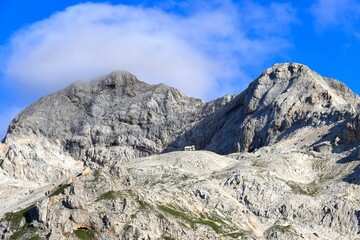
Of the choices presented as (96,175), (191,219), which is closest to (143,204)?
(191,219)

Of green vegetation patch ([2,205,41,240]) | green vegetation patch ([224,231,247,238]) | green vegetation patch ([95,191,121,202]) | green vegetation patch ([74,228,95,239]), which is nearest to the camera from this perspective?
green vegetation patch ([74,228,95,239])

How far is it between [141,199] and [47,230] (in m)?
14.8

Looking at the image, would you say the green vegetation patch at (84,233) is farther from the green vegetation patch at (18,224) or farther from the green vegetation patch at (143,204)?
the green vegetation patch at (143,204)

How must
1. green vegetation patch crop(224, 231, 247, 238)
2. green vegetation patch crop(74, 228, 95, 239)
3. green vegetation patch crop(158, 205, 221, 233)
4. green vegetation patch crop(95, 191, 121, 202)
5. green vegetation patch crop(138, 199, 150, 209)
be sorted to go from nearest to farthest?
green vegetation patch crop(74, 228, 95, 239), green vegetation patch crop(224, 231, 247, 238), green vegetation patch crop(138, 199, 150, 209), green vegetation patch crop(158, 205, 221, 233), green vegetation patch crop(95, 191, 121, 202)

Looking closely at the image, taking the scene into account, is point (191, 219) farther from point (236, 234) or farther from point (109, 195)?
point (109, 195)

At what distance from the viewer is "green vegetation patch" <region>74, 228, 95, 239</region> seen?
148m

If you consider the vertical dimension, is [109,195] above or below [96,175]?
below

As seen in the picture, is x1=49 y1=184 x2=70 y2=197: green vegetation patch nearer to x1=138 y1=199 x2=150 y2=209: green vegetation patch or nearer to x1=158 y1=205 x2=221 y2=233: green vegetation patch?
x1=138 y1=199 x2=150 y2=209: green vegetation patch

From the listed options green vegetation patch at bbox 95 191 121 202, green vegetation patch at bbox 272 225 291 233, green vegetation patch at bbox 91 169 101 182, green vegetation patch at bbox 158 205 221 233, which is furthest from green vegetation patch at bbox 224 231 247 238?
green vegetation patch at bbox 91 169 101 182

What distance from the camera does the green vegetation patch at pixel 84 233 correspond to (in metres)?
148

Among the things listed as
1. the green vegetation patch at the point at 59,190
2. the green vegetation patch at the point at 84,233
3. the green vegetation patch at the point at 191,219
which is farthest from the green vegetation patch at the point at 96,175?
the green vegetation patch at the point at 84,233

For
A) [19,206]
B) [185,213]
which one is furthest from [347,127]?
[19,206]

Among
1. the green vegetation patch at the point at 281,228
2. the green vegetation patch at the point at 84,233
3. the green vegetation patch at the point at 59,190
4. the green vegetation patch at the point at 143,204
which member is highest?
the green vegetation patch at the point at 59,190

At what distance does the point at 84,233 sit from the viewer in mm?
148875
